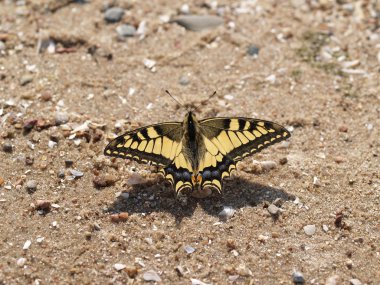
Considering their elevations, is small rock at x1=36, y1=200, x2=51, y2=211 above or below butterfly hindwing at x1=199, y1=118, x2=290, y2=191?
below

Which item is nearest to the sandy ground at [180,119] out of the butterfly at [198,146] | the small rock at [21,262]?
the small rock at [21,262]

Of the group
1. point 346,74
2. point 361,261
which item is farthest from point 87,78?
point 361,261

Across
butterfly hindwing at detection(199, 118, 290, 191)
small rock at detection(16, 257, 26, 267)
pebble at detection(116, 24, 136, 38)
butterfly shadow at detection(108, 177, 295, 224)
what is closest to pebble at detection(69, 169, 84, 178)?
butterfly shadow at detection(108, 177, 295, 224)

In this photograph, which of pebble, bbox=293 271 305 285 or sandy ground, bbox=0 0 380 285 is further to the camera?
sandy ground, bbox=0 0 380 285

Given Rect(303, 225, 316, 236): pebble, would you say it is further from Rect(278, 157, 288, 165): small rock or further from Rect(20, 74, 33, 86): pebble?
Rect(20, 74, 33, 86): pebble

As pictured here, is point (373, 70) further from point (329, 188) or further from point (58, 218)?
point (58, 218)

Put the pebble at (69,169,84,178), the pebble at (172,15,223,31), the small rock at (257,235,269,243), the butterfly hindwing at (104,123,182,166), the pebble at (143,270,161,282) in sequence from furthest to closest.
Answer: the pebble at (172,15,223,31) < the pebble at (69,169,84,178) < the butterfly hindwing at (104,123,182,166) < the small rock at (257,235,269,243) < the pebble at (143,270,161,282)

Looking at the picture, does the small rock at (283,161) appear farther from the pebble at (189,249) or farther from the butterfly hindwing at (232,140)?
the pebble at (189,249)
